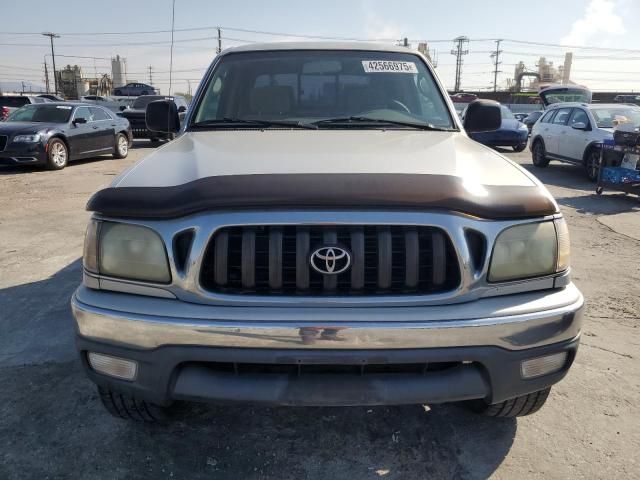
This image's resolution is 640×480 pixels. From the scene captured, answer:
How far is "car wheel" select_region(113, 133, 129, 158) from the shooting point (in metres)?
14.2

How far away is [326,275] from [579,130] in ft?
36.7

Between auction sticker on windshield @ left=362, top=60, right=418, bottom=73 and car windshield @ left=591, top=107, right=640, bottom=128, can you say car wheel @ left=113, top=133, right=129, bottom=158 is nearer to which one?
car windshield @ left=591, top=107, right=640, bottom=128

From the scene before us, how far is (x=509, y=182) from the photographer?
2.17 m

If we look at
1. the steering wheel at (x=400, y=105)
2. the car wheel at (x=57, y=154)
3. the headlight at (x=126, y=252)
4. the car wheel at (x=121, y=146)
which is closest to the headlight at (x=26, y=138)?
the car wheel at (x=57, y=154)

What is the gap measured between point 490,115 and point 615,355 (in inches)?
71.2

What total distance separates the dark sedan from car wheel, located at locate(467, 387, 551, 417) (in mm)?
11647

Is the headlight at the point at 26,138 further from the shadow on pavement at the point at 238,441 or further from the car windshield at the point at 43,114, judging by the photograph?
the shadow on pavement at the point at 238,441

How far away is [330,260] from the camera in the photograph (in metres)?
1.91

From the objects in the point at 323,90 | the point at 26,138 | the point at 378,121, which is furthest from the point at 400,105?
the point at 26,138

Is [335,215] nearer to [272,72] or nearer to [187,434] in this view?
[187,434]

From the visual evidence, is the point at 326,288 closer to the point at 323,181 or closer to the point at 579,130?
the point at 323,181

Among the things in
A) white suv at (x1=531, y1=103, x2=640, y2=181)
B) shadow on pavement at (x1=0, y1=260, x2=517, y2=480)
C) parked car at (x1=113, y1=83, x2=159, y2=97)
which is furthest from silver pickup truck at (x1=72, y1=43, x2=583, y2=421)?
parked car at (x1=113, y1=83, x2=159, y2=97)

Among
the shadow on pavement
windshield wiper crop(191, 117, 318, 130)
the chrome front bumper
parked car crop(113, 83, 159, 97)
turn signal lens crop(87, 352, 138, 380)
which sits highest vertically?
parked car crop(113, 83, 159, 97)

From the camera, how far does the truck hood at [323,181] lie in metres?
1.91
